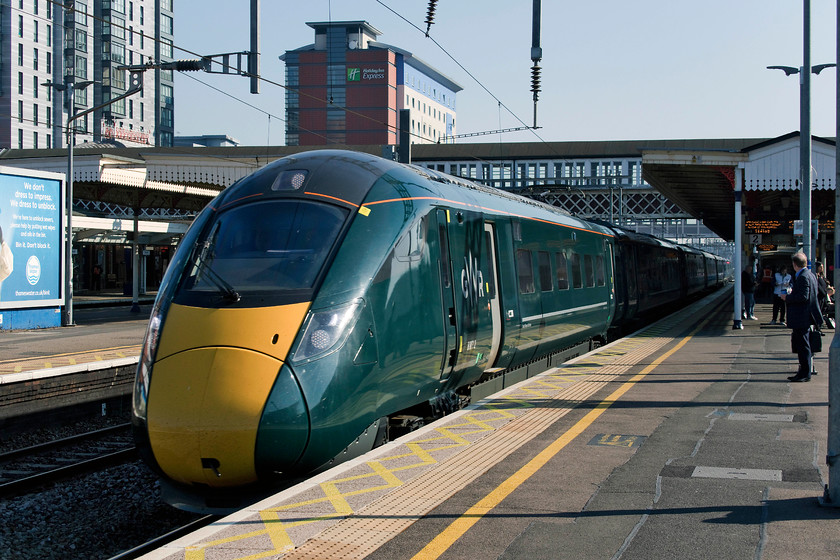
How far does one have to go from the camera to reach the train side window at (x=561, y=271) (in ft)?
48.1

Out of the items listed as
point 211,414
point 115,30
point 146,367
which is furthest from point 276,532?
point 115,30

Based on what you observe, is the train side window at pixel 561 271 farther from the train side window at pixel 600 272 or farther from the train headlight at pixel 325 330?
the train headlight at pixel 325 330

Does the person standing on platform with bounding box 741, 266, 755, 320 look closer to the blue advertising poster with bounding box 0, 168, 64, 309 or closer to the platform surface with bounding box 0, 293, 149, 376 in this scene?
the platform surface with bounding box 0, 293, 149, 376

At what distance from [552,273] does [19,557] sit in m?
9.28

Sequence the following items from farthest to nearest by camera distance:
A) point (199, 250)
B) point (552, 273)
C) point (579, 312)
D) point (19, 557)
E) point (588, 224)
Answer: point (588, 224), point (579, 312), point (552, 273), point (199, 250), point (19, 557)

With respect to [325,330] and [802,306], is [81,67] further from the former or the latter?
[325,330]

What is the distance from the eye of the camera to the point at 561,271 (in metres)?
15.0

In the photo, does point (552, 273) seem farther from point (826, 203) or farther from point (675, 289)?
point (826, 203)

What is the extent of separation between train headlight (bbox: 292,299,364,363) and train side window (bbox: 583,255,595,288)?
10.3 m

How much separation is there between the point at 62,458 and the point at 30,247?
1191 cm

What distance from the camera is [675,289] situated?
105 ft

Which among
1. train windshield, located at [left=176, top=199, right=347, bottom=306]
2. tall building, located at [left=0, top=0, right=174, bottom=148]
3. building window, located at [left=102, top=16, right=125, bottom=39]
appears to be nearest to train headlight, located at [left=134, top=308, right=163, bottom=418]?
train windshield, located at [left=176, top=199, right=347, bottom=306]

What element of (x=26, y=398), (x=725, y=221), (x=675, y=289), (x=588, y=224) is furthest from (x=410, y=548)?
(x=725, y=221)

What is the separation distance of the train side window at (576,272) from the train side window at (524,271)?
3063mm
